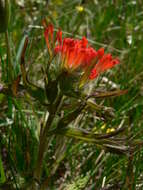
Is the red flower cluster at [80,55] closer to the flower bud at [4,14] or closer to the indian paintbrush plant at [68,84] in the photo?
the indian paintbrush plant at [68,84]

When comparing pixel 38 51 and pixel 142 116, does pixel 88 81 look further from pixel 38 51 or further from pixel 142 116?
pixel 38 51

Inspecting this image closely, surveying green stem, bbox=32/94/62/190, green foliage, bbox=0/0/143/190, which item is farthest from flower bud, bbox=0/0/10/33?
green stem, bbox=32/94/62/190

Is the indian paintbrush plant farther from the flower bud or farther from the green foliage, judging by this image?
the flower bud

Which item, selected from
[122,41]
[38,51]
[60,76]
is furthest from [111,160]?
[122,41]

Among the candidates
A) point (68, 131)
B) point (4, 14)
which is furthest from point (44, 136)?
point (4, 14)

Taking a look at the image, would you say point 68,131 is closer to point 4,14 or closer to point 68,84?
point 68,84

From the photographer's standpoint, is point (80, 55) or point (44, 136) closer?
point (80, 55)

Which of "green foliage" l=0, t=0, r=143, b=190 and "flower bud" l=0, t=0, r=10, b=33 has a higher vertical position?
"flower bud" l=0, t=0, r=10, b=33

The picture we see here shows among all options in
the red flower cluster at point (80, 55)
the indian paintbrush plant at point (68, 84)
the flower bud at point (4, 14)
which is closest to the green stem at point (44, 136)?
the indian paintbrush plant at point (68, 84)
